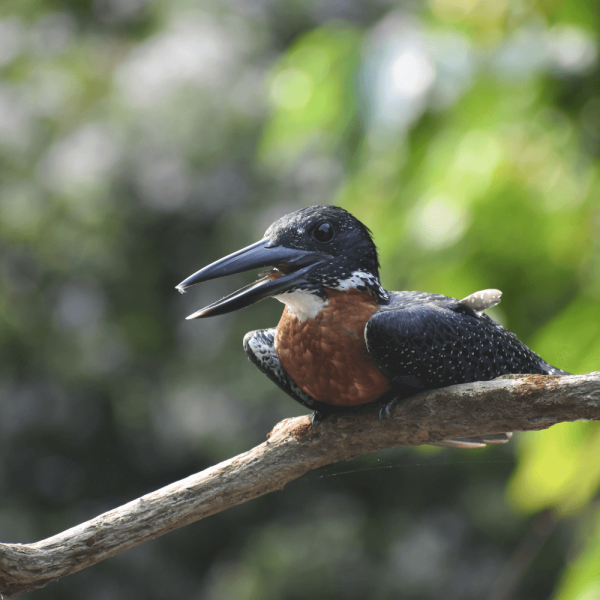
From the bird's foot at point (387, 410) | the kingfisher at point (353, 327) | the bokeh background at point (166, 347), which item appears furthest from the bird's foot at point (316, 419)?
the bokeh background at point (166, 347)

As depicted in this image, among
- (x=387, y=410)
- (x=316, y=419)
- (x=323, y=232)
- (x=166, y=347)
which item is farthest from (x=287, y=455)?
(x=166, y=347)

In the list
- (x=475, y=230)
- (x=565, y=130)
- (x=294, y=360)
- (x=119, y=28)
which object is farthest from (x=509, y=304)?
(x=119, y=28)

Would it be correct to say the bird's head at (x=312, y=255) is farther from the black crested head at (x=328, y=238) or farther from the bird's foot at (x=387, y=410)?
the bird's foot at (x=387, y=410)

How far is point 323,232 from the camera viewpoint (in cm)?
179

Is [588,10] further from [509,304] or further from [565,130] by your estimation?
[509,304]

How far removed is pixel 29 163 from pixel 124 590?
4.51 metres

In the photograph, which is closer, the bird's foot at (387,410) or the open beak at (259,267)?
the open beak at (259,267)

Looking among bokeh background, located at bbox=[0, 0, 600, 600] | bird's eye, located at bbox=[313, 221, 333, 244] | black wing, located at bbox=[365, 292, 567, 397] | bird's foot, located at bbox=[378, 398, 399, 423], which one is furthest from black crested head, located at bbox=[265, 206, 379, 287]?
bokeh background, located at bbox=[0, 0, 600, 600]

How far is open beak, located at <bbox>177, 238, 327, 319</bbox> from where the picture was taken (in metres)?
1.60

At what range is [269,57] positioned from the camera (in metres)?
7.50

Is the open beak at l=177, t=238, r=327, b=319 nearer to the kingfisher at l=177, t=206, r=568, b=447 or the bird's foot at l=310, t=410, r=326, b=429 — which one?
the kingfisher at l=177, t=206, r=568, b=447

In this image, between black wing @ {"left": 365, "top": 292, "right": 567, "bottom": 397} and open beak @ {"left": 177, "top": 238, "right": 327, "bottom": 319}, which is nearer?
open beak @ {"left": 177, "top": 238, "right": 327, "bottom": 319}

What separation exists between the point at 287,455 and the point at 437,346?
1.74ft

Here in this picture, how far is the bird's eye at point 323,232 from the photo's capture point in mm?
1774
